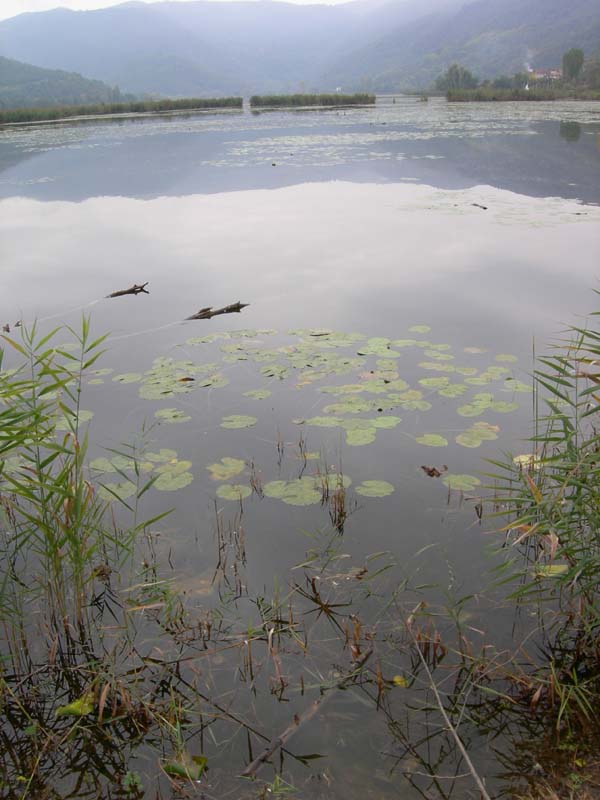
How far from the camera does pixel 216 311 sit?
6.61 m

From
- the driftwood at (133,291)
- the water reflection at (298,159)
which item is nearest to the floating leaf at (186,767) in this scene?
the driftwood at (133,291)

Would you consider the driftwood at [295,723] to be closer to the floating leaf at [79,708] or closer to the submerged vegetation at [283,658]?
the submerged vegetation at [283,658]

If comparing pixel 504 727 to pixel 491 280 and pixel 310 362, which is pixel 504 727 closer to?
pixel 310 362

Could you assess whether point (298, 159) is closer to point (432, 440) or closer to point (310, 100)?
point (432, 440)

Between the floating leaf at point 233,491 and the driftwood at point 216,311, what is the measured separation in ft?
10.4

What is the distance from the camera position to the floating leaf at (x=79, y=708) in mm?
2264

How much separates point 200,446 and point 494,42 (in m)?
196

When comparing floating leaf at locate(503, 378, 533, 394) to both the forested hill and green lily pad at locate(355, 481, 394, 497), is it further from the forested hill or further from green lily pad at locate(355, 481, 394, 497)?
the forested hill

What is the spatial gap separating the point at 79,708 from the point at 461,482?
2.21 meters

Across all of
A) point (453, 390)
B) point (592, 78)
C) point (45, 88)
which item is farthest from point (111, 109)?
point (45, 88)

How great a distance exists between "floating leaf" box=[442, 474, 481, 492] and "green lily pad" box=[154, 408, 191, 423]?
1.81m

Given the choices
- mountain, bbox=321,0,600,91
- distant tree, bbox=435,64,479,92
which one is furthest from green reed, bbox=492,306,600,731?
mountain, bbox=321,0,600,91

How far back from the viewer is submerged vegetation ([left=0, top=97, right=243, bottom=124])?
134 ft

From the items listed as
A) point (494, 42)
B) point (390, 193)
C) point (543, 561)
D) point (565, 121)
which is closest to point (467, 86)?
point (565, 121)
